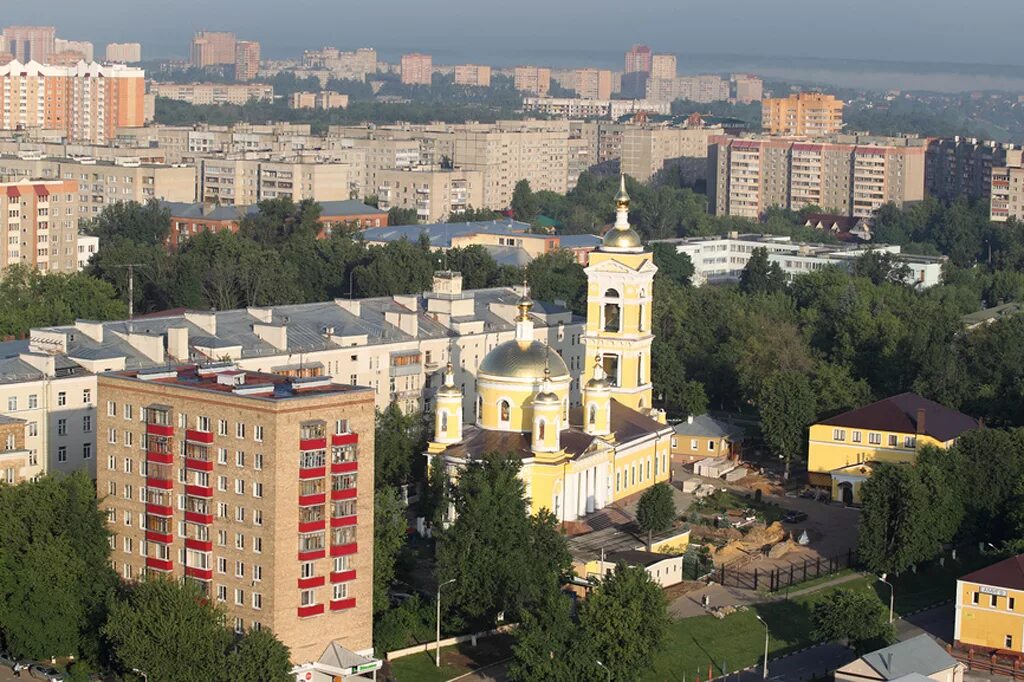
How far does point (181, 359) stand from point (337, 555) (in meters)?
12.3

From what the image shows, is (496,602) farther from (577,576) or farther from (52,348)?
(52,348)

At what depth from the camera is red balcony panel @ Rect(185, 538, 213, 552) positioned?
111 feet

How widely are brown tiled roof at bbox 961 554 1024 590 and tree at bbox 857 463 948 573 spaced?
3.08 meters

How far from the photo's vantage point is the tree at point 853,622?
3481 centimetres

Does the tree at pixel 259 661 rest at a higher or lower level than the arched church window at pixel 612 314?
lower

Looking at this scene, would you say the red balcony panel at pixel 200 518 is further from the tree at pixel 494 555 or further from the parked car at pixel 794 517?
the parked car at pixel 794 517

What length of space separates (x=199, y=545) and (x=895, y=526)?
1421 centimetres

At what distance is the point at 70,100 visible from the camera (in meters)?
124

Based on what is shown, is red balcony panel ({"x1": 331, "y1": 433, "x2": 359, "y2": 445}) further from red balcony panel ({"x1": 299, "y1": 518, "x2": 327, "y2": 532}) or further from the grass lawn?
the grass lawn

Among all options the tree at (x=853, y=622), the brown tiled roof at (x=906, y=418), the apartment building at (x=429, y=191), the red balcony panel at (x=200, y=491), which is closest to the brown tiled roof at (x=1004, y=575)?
the tree at (x=853, y=622)

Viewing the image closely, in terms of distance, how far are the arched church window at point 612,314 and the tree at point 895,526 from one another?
827 cm

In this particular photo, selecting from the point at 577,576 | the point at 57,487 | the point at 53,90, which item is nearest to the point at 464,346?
the point at 577,576

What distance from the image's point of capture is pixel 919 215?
332 ft

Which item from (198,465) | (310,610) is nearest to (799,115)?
(198,465)
